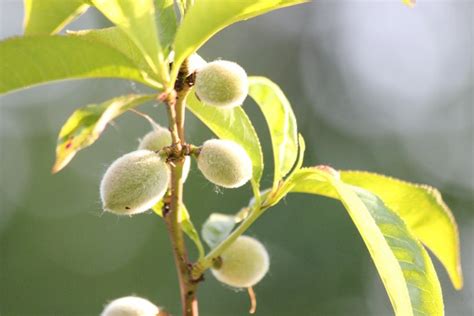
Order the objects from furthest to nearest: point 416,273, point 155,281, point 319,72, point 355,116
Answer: point 319,72 → point 355,116 → point 155,281 → point 416,273

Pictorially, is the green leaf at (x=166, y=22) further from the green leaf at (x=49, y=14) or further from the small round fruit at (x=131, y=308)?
the small round fruit at (x=131, y=308)

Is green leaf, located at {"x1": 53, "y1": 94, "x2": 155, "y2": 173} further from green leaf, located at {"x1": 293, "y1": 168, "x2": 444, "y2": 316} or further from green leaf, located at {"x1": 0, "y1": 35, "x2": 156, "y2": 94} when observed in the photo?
green leaf, located at {"x1": 293, "y1": 168, "x2": 444, "y2": 316}

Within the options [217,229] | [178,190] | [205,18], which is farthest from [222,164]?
[217,229]

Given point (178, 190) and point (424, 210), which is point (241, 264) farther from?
point (424, 210)

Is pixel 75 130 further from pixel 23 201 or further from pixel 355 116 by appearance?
pixel 355 116

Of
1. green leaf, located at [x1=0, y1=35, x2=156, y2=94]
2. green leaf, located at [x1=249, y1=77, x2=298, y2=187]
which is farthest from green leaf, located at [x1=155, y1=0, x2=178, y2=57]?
green leaf, located at [x1=249, y1=77, x2=298, y2=187]

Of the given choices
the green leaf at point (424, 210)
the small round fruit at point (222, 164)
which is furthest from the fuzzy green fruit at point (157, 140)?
the green leaf at point (424, 210)

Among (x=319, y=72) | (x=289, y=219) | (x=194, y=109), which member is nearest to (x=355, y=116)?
(x=319, y=72)
